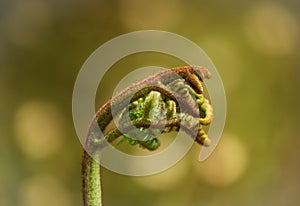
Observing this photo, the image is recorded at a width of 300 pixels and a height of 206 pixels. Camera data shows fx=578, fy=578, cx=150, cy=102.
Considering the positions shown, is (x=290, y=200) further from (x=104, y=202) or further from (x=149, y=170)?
(x=104, y=202)

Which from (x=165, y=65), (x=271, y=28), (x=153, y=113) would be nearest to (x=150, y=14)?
(x=165, y=65)

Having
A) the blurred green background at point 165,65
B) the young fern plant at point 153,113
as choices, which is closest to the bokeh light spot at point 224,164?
the blurred green background at point 165,65

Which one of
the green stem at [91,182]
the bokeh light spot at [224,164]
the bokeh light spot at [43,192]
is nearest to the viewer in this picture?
the green stem at [91,182]

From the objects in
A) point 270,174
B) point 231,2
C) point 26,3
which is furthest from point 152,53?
point 270,174

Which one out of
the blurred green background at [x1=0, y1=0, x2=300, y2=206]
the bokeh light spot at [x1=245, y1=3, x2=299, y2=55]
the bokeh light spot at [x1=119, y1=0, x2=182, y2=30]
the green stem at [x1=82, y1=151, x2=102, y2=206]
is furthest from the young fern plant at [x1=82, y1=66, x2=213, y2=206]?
the bokeh light spot at [x1=245, y1=3, x2=299, y2=55]

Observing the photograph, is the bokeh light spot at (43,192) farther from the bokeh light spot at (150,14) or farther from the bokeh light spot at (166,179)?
the bokeh light spot at (150,14)

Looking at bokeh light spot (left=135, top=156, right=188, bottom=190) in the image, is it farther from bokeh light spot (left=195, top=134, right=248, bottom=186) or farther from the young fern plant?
the young fern plant
